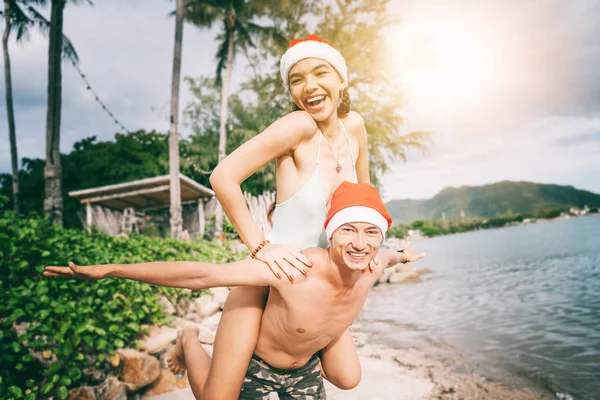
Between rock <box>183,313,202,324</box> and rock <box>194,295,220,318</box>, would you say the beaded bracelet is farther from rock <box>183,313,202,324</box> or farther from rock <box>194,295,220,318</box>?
rock <box>194,295,220,318</box>

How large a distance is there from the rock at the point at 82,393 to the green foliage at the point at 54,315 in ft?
0.31

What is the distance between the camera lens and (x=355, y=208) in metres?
1.74

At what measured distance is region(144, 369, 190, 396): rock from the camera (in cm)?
408

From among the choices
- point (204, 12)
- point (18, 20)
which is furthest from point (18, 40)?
point (204, 12)

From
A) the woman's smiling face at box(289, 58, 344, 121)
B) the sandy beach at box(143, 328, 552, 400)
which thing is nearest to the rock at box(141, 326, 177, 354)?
the sandy beach at box(143, 328, 552, 400)

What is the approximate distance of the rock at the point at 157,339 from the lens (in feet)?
14.1

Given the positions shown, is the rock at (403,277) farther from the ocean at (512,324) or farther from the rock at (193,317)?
the rock at (193,317)

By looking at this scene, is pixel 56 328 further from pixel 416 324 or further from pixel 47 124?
pixel 47 124

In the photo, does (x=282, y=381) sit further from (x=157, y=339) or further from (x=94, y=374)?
(x=157, y=339)

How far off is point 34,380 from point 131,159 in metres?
20.2

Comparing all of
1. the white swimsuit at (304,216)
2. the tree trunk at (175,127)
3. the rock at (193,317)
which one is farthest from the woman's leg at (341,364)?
the tree trunk at (175,127)

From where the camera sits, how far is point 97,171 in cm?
1972

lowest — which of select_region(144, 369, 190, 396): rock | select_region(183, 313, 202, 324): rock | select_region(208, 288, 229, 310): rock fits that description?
select_region(144, 369, 190, 396): rock

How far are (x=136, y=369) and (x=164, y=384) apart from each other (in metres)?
0.48
